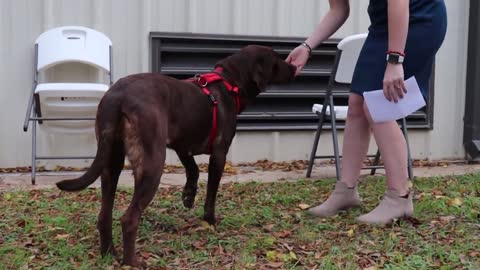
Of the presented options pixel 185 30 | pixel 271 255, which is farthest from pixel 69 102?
pixel 271 255

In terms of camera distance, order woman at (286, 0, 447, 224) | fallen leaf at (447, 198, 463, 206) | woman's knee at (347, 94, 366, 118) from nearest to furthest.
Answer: woman at (286, 0, 447, 224) → woman's knee at (347, 94, 366, 118) → fallen leaf at (447, 198, 463, 206)

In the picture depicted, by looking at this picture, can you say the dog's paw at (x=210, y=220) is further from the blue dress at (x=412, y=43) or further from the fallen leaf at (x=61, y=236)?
the blue dress at (x=412, y=43)

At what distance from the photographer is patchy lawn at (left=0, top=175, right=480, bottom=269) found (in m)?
2.79

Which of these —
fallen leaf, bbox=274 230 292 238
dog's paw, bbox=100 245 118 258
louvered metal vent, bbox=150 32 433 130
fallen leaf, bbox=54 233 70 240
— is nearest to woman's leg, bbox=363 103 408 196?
fallen leaf, bbox=274 230 292 238

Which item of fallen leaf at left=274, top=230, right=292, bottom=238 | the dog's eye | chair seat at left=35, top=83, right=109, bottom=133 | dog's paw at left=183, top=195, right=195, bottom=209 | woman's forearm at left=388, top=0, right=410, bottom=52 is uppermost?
woman's forearm at left=388, top=0, right=410, bottom=52

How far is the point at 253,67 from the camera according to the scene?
10.9ft

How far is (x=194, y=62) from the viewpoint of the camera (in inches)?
211

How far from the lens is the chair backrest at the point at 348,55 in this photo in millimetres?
4402

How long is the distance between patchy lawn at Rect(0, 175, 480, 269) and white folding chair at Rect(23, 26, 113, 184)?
0.76 meters

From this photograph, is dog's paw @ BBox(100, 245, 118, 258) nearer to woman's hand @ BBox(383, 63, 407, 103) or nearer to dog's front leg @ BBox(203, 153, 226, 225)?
dog's front leg @ BBox(203, 153, 226, 225)

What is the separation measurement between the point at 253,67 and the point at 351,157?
0.77m

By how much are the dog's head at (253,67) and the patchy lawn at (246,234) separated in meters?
0.76

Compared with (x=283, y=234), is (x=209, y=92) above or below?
above

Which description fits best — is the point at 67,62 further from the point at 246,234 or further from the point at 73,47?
the point at 246,234
